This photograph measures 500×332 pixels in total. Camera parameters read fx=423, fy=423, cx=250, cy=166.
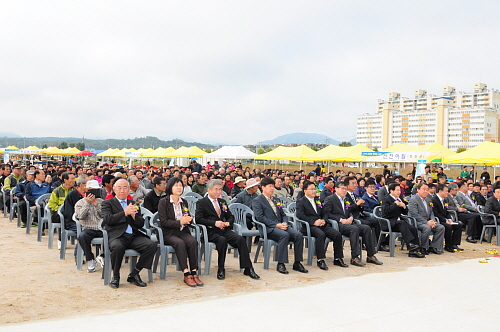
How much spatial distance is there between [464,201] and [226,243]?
7.05m

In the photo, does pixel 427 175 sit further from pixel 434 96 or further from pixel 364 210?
pixel 434 96

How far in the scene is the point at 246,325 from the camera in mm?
3922

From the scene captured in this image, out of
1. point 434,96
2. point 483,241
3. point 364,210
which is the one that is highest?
point 434,96

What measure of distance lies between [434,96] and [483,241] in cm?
15563

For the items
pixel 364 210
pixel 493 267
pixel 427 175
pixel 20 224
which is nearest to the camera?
pixel 493 267

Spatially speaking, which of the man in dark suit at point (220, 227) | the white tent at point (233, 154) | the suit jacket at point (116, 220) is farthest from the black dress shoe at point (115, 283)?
the white tent at point (233, 154)

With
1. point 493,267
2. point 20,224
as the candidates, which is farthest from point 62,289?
point 493,267

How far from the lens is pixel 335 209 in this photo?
23.9ft

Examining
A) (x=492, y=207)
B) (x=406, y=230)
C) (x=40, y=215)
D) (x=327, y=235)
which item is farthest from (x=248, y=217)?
(x=492, y=207)

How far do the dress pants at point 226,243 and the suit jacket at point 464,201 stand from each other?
21.8 feet

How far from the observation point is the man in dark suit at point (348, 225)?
6809mm

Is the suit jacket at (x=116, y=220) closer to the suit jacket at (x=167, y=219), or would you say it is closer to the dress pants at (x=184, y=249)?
the suit jacket at (x=167, y=219)

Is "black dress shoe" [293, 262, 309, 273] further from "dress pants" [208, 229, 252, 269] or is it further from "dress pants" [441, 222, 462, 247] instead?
"dress pants" [441, 222, 462, 247]

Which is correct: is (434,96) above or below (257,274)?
above
